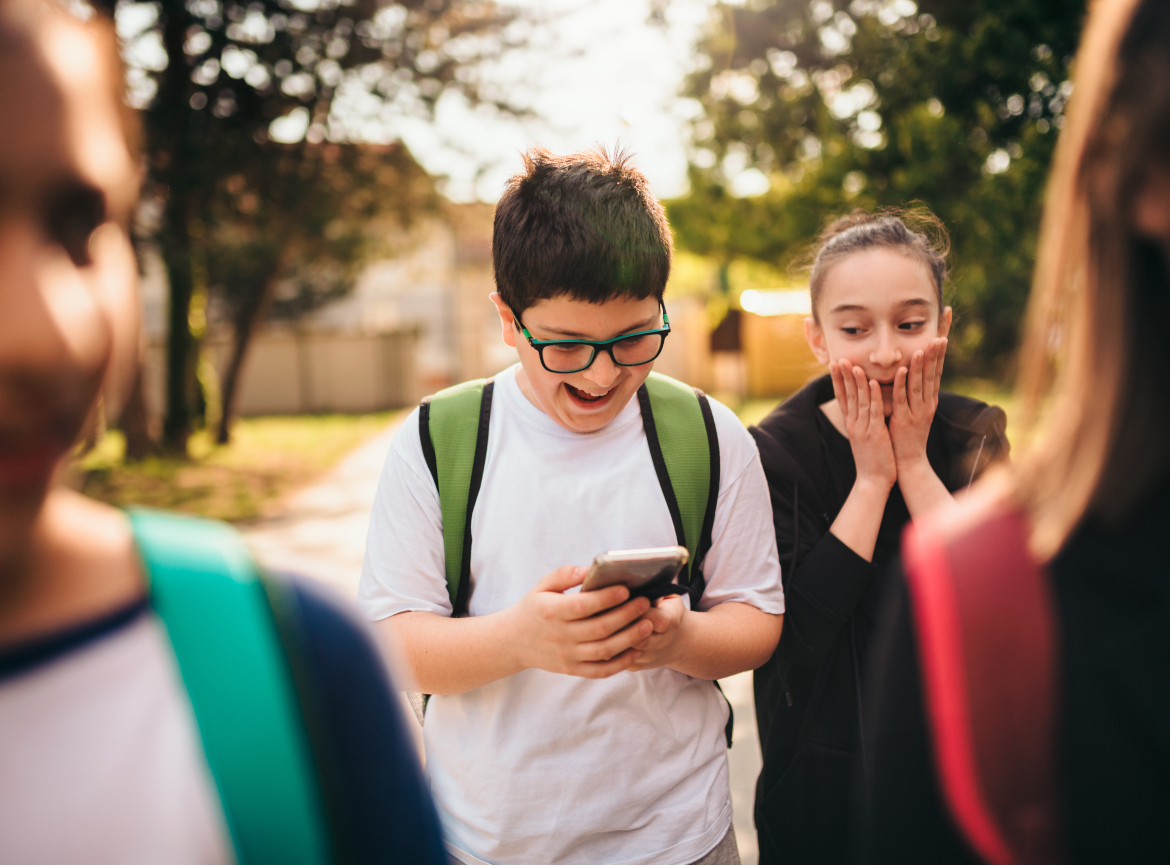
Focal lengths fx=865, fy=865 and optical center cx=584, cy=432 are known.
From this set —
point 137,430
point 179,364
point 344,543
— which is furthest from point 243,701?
point 179,364

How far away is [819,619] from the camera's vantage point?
6.32 ft

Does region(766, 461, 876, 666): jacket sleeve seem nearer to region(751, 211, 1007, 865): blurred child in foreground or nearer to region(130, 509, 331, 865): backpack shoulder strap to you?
region(751, 211, 1007, 865): blurred child in foreground

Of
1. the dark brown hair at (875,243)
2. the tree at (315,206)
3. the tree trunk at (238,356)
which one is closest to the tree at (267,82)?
the tree at (315,206)

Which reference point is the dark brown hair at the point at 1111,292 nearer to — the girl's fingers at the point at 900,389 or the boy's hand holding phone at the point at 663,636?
the boy's hand holding phone at the point at 663,636

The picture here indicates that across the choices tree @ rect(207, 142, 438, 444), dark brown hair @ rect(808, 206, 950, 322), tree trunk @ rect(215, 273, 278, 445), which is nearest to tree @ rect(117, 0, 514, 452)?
tree @ rect(207, 142, 438, 444)

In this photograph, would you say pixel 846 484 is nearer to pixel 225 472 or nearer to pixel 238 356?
pixel 225 472

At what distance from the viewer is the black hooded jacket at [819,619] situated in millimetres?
1948

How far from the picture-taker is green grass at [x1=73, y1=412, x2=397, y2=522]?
35.4 ft

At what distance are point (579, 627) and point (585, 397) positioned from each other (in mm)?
508

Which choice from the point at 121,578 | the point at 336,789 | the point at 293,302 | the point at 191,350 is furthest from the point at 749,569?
the point at 293,302

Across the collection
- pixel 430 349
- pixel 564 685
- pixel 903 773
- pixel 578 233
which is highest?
pixel 578 233

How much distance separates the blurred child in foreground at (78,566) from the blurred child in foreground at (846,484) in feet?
4.65

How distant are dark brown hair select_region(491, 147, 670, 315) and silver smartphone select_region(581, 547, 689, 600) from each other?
555 mm

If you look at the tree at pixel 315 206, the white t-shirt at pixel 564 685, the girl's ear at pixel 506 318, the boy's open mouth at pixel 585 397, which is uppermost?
the tree at pixel 315 206
